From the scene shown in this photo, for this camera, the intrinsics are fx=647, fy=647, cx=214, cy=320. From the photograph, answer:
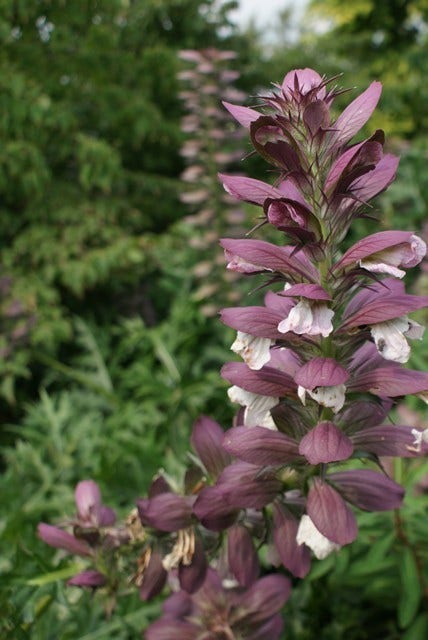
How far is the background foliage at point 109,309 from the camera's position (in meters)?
1.36

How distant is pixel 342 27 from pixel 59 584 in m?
10.6

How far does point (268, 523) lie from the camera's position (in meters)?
0.93

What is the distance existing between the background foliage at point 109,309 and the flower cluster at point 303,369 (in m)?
0.36

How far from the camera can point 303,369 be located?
0.73m

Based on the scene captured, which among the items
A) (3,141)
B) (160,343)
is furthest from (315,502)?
(3,141)

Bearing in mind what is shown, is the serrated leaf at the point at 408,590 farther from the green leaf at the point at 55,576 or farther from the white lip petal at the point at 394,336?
the white lip petal at the point at 394,336

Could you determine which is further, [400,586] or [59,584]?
[400,586]

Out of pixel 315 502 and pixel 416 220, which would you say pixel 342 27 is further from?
pixel 315 502

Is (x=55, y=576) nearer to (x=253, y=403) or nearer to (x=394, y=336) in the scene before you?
(x=253, y=403)

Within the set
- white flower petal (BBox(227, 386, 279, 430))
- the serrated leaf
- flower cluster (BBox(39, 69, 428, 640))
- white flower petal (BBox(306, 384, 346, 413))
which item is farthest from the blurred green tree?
white flower petal (BBox(306, 384, 346, 413))

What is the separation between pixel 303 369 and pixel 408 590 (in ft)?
2.52

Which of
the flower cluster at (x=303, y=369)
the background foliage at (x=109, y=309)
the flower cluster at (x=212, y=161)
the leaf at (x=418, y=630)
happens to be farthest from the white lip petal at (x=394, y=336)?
the flower cluster at (x=212, y=161)

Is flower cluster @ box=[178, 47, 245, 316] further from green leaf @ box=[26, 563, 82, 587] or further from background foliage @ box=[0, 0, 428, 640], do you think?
green leaf @ box=[26, 563, 82, 587]

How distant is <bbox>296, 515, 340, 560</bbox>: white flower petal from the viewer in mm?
784
